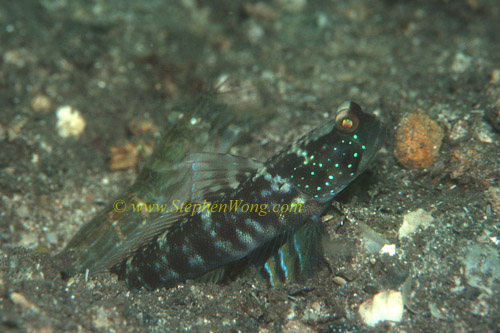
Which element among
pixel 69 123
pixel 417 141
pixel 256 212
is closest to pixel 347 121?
pixel 256 212

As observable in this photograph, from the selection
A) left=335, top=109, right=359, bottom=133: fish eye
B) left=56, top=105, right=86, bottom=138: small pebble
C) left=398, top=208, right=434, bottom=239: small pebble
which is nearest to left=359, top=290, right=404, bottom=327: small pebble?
left=398, top=208, right=434, bottom=239: small pebble

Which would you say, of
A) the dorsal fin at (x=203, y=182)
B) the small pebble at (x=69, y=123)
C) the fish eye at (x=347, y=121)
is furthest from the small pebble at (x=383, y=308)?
the small pebble at (x=69, y=123)

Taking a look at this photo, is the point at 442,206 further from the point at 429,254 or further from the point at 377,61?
the point at 377,61

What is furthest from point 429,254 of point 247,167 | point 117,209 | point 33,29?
point 33,29

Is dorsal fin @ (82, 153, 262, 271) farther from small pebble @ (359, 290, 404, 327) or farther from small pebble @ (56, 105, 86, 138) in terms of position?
small pebble @ (56, 105, 86, 138)

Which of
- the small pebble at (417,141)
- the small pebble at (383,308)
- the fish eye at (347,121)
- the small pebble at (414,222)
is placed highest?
the fish eye at (347,121)

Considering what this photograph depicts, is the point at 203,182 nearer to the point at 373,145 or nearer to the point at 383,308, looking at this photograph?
the point at 373,145

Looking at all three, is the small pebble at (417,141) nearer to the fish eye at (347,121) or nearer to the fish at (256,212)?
the fish at (256,212)
